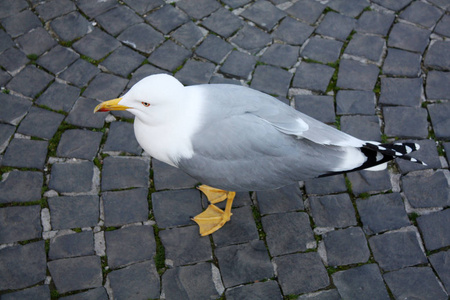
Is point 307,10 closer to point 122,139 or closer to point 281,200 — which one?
point 281,200

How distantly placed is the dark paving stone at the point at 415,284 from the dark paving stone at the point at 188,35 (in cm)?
284

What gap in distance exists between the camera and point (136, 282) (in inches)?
131

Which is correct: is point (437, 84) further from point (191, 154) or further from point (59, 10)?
point (59, 10)

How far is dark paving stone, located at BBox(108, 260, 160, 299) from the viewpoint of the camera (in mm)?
3281

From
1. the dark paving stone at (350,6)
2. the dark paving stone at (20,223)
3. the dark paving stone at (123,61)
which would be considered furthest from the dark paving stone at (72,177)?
the dark paving stone at (350,6)

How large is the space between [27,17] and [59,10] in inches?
12.9

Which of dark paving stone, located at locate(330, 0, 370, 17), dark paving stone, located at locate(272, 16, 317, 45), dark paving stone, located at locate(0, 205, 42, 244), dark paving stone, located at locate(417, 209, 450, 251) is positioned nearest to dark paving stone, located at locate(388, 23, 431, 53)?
dark paving stone, located at locate(330, 0, 370, 17)

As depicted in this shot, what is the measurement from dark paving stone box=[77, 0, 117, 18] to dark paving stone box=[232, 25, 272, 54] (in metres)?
1.40

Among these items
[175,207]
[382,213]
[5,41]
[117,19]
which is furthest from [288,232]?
[5,41]

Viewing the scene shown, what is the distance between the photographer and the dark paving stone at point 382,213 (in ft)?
11.9

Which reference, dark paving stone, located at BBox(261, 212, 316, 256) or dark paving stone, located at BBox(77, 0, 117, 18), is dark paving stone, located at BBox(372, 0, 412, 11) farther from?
dark paving stone, located at BBox(77, 0, 117, 18)

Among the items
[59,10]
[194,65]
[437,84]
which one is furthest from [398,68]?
[59,10]

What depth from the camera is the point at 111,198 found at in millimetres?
3711

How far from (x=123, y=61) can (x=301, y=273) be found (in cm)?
262
